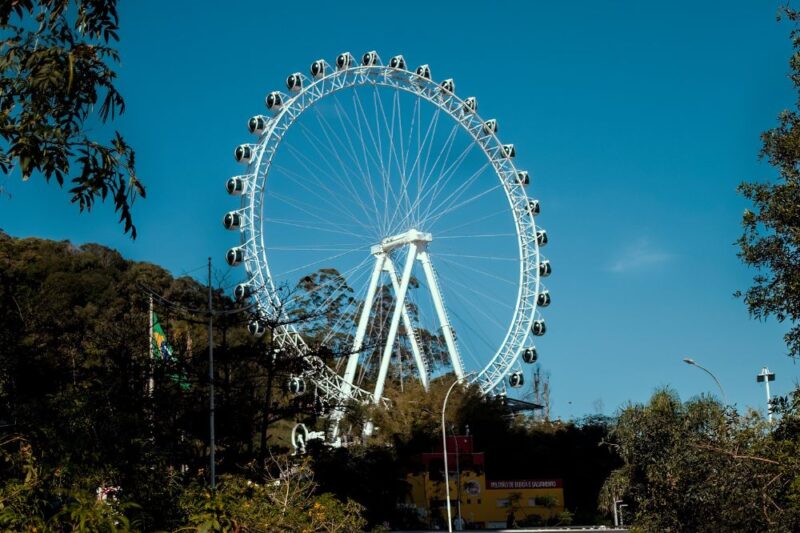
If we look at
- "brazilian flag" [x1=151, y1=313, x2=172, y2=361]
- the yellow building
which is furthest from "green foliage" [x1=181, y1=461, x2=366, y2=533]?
the yellow building

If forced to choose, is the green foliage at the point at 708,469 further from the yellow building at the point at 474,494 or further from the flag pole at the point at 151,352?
the yellow building at the point at 474,494

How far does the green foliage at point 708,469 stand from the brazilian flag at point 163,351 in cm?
1009

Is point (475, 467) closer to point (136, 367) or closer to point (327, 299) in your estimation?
point (327, 299)

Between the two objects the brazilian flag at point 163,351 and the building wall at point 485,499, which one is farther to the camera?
the building wall at point 485,499

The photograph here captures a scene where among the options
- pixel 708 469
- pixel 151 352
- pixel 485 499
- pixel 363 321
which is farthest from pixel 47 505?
pixel 485 499

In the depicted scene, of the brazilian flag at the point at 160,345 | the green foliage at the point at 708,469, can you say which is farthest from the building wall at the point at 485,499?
the green foliage at the point at 708,469

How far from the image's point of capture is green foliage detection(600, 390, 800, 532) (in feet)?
37.8

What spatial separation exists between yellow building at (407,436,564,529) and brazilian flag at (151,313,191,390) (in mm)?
28373

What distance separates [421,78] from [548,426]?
29288mm

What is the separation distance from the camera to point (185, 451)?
20406 mm

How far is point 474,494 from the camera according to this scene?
5416 cm

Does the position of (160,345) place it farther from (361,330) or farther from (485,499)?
(485,499)

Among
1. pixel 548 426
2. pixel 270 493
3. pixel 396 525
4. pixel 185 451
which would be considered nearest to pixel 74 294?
pixel 396 525

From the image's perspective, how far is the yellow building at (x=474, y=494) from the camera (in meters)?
52.1
